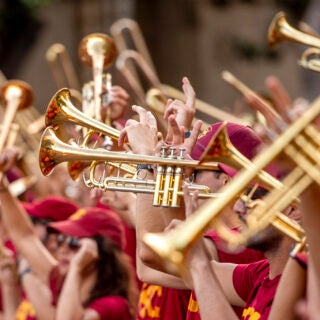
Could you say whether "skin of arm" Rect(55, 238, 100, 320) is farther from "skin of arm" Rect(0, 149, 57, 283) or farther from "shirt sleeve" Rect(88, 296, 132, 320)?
"skin of arm" Rect(0, 149, 57, 283)

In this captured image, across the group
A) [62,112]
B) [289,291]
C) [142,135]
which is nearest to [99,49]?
[62,112]

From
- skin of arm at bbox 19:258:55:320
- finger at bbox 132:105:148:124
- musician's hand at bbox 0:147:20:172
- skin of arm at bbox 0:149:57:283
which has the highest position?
finger at bbox 132:105:148:124

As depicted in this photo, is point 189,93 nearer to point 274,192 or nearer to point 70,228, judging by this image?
point 274,192

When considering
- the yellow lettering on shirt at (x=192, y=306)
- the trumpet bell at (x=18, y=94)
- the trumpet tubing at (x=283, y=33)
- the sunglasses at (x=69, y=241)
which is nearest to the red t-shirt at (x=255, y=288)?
the yellow lettering on shirt at (x=192, y=306)

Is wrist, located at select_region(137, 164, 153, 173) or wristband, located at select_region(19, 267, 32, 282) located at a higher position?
wrist, located at select_region(137, 164, 153, 173)

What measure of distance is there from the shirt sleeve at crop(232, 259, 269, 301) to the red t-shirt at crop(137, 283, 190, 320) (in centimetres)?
67

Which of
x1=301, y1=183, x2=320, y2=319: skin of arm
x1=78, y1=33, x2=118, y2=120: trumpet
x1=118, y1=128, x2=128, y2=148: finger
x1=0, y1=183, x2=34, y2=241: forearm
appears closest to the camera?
x1=301, y1=183, x2=320, y2=319: skin of arm

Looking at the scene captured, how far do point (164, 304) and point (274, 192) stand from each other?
214cm

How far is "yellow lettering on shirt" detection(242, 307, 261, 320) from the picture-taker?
4945mm

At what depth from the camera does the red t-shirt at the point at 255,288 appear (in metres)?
4.96

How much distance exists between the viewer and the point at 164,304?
20.3 ft

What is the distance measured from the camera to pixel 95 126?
573cm

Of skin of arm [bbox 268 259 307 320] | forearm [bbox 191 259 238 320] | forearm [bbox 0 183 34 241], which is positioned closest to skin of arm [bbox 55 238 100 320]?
forearm [bbox 0 183 34 241]

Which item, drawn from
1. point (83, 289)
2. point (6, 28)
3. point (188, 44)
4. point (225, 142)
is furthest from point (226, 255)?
point (188, 44)
